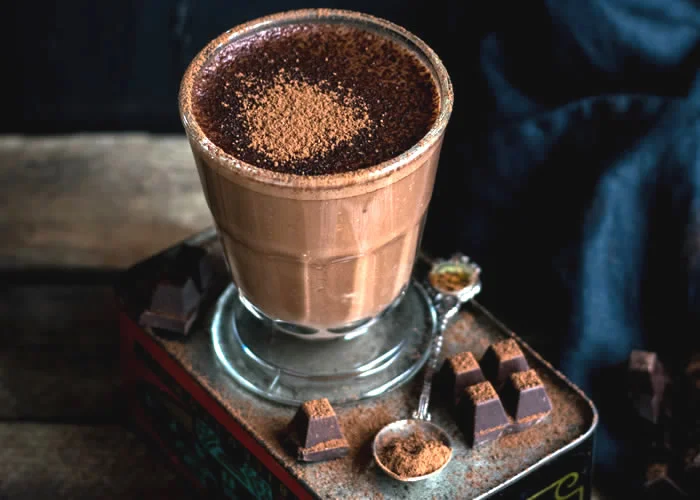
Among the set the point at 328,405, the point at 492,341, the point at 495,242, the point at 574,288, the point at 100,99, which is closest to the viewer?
the point at 328,405

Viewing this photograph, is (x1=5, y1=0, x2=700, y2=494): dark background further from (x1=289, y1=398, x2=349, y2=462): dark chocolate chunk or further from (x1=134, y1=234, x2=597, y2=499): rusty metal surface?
(x1=289, y1=398, x2=349, y2=462): dark chocolate chunk

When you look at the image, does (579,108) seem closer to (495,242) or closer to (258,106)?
(495,242)

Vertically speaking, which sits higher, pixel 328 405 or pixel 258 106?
pixel 258 106

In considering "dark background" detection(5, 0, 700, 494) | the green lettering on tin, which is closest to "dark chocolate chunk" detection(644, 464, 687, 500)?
"dark background" detection(5, 0, 700, 494)

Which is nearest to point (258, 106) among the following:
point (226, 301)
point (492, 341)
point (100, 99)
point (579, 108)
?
point (226, 301)

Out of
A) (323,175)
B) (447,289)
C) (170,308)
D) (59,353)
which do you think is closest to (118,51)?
(59,353)

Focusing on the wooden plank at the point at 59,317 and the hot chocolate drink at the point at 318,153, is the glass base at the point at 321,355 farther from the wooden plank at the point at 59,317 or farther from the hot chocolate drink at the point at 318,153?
the wooden plank at the point at 59,317

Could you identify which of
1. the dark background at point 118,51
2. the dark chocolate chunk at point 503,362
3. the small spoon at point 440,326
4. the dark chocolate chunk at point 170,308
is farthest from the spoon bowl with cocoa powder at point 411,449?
the dark background at point 118,51
